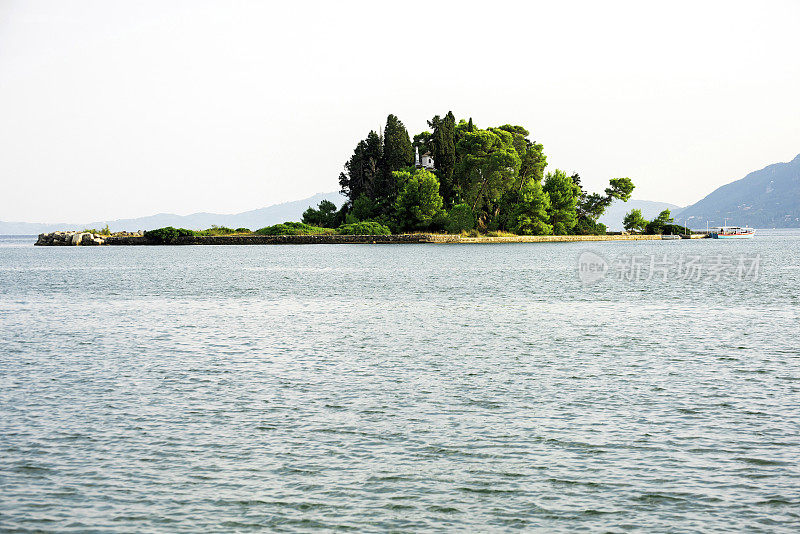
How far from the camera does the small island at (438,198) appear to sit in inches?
4892

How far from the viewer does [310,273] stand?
6644cm

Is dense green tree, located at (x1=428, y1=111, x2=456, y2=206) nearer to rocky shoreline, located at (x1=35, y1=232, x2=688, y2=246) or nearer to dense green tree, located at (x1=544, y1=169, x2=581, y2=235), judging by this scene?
rocky shoreline, located at (x1=35, y1=232, x2=688, y2=246)

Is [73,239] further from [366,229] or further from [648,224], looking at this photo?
[648,224]

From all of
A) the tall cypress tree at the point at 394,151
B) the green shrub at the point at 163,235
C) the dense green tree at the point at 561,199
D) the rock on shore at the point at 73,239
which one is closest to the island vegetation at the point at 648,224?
the dense green tree at the point at 561,199

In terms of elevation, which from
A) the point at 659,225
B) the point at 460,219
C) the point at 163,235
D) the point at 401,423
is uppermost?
the point at 460,219

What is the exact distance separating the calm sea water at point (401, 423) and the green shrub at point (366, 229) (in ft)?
303

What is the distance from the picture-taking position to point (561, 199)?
444 feet

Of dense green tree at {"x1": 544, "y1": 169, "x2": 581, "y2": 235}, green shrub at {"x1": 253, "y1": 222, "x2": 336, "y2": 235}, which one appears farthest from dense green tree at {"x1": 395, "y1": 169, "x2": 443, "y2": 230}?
dense green tree at {"x1": 544, "y1": 169, "x2": 581, "y2": 235}

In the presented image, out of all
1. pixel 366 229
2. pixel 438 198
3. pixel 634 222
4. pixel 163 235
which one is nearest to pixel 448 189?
pixel 438 198

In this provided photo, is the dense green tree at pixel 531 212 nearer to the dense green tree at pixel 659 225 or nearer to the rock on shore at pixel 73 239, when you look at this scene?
the dense green tree at pixel 659 225

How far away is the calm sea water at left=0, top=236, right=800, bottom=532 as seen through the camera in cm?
1077

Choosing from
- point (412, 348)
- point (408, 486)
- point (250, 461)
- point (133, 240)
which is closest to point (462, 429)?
point (408, 486)

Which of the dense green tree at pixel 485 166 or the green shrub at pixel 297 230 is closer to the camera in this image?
the dense green tree at pixel 485 166

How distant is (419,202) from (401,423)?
107780mm
